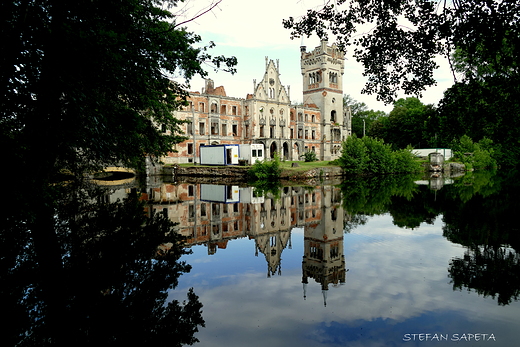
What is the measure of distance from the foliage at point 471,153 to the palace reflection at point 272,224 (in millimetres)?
35136

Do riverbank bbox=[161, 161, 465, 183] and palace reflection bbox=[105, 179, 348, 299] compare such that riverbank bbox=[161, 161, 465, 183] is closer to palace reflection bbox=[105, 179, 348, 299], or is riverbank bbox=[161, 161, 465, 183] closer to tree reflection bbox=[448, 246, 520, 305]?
palace reflection bbox=[105, 179, 348, 299]

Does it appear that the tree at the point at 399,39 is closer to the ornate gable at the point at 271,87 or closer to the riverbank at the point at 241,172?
the riverbank at the point at 241,172

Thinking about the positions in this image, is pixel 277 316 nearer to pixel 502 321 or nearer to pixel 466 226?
pixel 502 321

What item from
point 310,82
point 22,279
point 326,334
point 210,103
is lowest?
point 326,334

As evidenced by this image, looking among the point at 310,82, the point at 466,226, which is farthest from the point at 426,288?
the point at 310,82

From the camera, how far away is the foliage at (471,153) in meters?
44.6

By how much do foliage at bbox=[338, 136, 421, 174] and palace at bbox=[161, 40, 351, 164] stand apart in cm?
814

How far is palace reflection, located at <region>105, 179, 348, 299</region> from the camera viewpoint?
6965 millimetres

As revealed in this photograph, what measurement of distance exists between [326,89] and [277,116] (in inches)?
413

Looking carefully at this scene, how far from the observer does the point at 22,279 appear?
5316 millimetres

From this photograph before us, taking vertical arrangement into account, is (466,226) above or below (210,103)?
below

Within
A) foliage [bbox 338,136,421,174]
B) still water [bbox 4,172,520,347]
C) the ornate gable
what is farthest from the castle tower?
still water [bbox 4,172,520,347]

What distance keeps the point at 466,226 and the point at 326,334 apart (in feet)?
25.9

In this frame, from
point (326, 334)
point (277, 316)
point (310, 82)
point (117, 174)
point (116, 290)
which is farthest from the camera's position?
point (310, 82)
